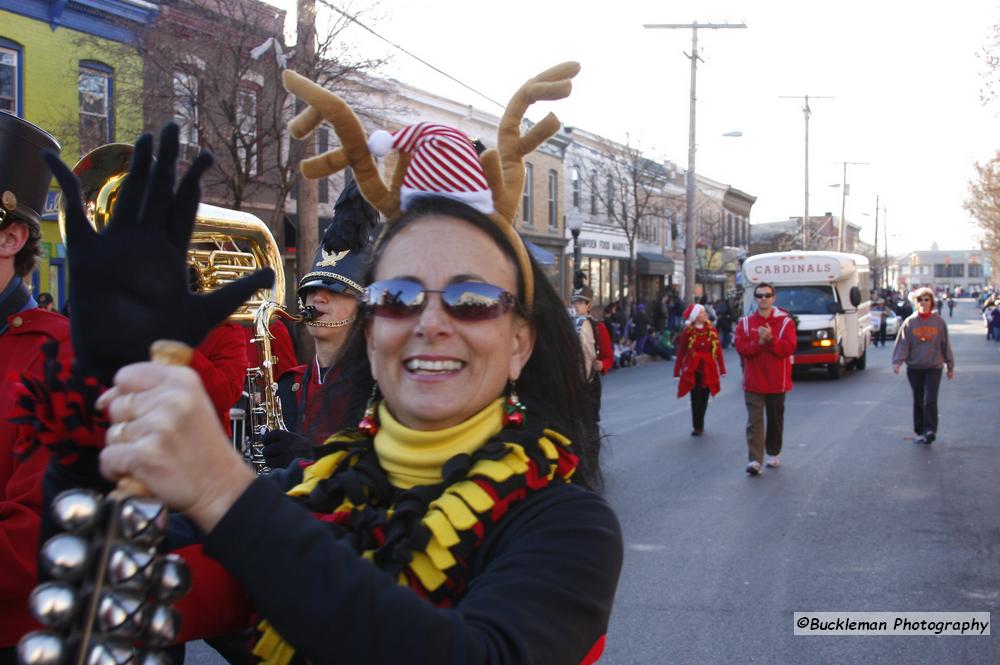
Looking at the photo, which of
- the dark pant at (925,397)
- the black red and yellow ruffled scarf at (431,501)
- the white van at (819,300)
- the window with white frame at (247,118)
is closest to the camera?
the black red and yellow ruffled scarf at (431,501)

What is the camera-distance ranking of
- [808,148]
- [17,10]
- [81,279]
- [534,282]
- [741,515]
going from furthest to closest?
[808,148] < [17,10] < [741,515] < [534,282] < [81,279]

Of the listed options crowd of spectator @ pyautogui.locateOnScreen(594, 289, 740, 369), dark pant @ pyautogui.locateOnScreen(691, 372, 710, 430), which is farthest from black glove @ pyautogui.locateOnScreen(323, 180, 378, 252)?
crowd of spectator @ pyautogui.locateOnScreen(594, 289, 740, 369)

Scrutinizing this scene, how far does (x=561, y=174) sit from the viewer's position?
3641 cm

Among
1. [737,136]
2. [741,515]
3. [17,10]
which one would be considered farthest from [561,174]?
[741,515]

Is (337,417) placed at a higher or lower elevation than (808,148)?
lower

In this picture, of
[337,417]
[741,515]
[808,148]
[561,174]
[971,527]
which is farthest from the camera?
[808,148]

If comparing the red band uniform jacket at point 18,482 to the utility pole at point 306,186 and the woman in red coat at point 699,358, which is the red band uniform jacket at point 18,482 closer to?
the utility pole at point 306,186

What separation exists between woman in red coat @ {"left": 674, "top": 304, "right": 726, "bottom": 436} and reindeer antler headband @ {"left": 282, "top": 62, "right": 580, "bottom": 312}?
1015 centimetres

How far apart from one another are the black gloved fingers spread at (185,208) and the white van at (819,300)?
19.7m

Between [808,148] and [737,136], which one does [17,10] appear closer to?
[737,136]

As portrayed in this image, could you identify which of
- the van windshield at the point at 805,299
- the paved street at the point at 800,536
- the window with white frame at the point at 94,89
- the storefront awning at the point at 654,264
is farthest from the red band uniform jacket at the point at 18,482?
the storefront awning at the point at 654,264

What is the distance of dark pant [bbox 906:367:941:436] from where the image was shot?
1149 cm

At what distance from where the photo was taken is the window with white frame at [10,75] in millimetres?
16641

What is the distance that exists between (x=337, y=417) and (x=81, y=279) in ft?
3.57
